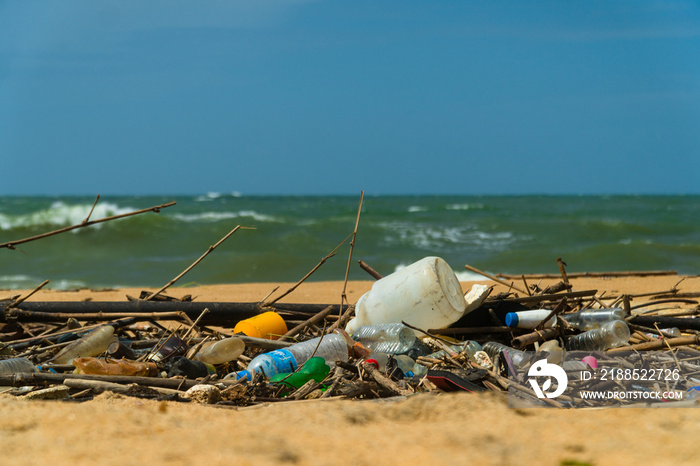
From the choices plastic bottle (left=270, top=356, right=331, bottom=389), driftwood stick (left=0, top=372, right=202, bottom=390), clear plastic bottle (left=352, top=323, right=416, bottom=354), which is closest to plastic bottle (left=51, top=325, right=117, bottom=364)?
driftwood stick (left=0, top=372, right=202, bottom=390)

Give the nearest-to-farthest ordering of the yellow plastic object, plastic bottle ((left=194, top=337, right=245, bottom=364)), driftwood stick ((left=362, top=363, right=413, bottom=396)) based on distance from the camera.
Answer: driftwood stick ((left=362, top=363, right=413, bottom=396)) → plastic bottle ((left=194, top=337, right=245, bottom=364)) → the yellow plastic object

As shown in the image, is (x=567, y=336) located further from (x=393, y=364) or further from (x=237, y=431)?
(x=237, y=431)

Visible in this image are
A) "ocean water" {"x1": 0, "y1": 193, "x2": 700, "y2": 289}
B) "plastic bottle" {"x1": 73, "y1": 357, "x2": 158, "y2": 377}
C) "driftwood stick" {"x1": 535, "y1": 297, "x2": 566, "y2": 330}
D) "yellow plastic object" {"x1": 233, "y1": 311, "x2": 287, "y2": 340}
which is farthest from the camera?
"ocean water" {"x1": 0, "y1": 193, "x2": 700, "y2": 289}

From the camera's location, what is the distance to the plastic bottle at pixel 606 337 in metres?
2.35

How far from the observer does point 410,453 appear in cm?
121

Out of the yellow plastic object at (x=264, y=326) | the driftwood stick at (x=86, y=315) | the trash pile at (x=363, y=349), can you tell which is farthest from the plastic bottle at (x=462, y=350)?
the driftwood stick at (x=86, y=315)

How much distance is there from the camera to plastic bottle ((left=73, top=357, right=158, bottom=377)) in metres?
2.05

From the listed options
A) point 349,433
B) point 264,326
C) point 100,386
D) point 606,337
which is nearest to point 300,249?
point 264,326

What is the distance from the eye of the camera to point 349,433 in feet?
4.39

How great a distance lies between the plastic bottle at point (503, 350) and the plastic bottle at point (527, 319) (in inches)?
8.2

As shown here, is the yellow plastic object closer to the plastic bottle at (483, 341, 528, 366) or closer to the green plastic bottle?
the green plastic bottle

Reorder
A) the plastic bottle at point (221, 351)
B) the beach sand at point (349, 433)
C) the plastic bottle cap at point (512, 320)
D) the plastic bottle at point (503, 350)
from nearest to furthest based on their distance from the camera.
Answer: the beach sand at point (349, 433) → the plastic bottle at point (503, 350) → the plastic bottle at point (221, 351) → the plastic bottle cap at point (512, 320)

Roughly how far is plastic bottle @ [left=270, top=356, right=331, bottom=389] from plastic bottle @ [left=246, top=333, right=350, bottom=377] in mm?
47

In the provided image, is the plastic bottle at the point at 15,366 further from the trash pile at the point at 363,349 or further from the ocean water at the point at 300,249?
the ocean water at the point at 300,249
